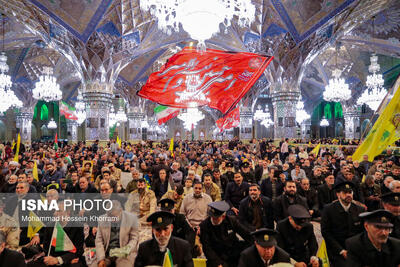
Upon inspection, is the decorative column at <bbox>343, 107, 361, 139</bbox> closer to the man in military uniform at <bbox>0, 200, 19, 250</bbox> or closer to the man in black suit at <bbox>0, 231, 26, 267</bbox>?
the man in military uniform at <bbox>0, 200, 19, 250</bbox>

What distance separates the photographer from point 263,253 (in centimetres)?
240

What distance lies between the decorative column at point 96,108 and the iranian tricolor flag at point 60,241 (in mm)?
12111

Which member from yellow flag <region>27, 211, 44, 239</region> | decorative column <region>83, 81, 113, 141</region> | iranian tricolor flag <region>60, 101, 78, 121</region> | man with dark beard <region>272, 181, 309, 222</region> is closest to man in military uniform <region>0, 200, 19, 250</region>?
yellow flag <region>27, 211, 44, 239</region>

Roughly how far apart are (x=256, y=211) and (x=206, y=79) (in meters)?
6.69

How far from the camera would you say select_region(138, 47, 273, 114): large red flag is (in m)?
9.55

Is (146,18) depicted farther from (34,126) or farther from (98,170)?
(34,126)

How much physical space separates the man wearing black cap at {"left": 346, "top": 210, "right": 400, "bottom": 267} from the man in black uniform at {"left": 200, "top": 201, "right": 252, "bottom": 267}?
121cm

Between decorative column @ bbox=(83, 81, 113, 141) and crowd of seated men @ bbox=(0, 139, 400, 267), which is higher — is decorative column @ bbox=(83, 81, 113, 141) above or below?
above

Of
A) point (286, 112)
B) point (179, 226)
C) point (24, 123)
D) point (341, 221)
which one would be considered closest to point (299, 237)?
point (341, 221)

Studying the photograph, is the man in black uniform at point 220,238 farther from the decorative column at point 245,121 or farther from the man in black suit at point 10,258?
the decorative column at point 245,121

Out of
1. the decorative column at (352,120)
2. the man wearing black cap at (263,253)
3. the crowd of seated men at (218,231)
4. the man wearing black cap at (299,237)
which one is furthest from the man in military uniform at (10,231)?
the decorative column at (352,120)

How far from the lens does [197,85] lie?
995 centimetres

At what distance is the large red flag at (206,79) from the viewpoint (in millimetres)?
9547

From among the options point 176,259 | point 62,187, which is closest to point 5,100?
point 62,187
